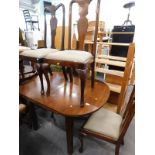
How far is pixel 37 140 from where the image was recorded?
4.60 feet

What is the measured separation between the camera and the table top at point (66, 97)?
43.8 inches

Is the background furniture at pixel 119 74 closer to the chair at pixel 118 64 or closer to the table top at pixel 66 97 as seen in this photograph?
the chair at pixel 118 64

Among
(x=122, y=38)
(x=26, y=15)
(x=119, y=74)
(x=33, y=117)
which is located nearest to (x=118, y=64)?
(x=119, y=74)

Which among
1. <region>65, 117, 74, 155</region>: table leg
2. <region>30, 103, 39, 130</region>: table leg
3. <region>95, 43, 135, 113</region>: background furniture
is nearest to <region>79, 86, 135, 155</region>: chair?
<region>65, 117, 74, 155</region>: table leg

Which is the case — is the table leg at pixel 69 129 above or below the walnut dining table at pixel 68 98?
below

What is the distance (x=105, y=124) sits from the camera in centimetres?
111

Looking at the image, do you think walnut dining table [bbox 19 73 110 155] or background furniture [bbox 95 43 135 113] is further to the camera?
background furniture [bbox 95 43 135 113]

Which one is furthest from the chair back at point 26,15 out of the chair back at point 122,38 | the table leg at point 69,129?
the table leg at point 69,129

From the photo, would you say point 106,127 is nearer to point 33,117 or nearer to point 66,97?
point 66,97

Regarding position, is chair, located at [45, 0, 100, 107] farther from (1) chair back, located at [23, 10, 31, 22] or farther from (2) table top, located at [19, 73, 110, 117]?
(1) chair back, located at [23, 10, 31, 22]

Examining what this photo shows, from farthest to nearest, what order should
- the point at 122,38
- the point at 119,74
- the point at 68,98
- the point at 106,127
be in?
the point at 122,38 < the point at 119,74 < the point at 68,98 < the point at 106,127

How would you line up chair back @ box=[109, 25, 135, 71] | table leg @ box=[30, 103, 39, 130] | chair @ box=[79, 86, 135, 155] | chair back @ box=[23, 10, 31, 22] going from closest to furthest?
chair @ box=[79, 86, 135, 155] → table leg @ box=[30, 103, 39, 130] → chair back @ box=[109, 25, 135, 71] → chair back @ box=[23, 10, 31, 22]

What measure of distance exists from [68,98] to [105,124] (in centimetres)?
44

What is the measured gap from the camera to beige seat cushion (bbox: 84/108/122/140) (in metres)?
1.04
